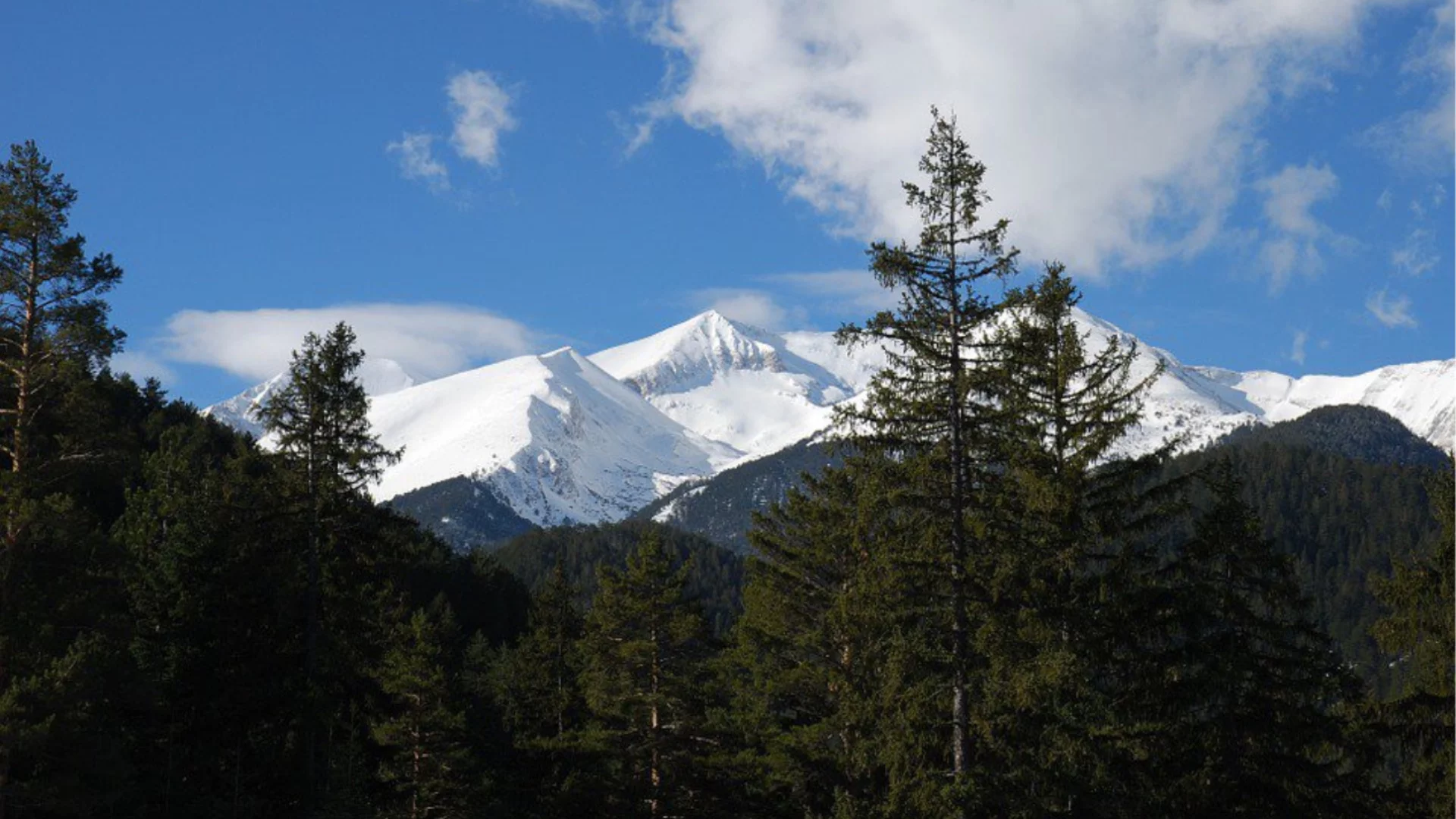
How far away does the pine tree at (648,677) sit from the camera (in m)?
34.0

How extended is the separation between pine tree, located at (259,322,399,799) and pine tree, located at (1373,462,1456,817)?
69.5 ft

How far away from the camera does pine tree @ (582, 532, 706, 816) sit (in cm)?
3403

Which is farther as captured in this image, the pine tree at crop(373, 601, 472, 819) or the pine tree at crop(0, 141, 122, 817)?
the pine tree at crop(373, 601, 472, 819)

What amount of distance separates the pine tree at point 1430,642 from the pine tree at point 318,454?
834 inches

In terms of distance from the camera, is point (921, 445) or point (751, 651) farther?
point (751, 651)

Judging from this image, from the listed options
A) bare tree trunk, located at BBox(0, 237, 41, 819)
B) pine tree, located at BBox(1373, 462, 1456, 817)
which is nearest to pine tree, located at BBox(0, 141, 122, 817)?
bare tree trunk, located at BBox(0, 237, 41, 819)

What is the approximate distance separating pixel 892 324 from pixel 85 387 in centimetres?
1347

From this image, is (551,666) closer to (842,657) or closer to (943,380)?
(842,657)

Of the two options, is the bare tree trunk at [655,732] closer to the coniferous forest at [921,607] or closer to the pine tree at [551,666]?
the coniferous forest at [921,607]

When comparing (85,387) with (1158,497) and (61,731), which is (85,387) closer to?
(61,731)

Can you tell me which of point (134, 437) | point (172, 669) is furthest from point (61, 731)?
point (172, 669)

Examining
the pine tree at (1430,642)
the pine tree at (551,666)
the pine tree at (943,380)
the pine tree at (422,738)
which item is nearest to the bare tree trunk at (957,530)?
the pine tree at (943,380)

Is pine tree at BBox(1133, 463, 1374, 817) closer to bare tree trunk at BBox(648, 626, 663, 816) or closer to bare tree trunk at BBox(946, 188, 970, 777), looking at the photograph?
bare tree trunk at BBox(946, 188, 970, 777)

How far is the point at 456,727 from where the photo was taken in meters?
36.4
